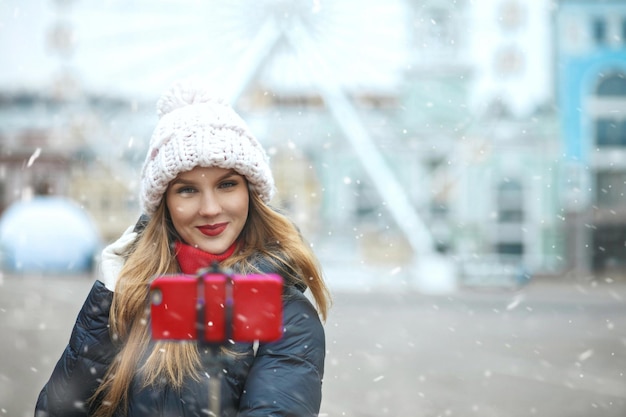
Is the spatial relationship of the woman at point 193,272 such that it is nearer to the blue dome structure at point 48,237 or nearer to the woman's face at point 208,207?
the woman's face at point 208,207

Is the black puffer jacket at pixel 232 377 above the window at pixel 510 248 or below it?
above

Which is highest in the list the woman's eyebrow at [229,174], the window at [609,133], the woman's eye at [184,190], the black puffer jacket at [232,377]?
the window at [609,133]

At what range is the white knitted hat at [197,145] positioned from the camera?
6.47 ft

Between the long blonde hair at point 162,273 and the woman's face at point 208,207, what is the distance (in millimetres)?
57

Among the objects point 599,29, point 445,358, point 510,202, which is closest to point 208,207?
point 445,358

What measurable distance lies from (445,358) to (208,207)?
22.4 feet

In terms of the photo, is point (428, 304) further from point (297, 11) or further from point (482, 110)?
point (482, 110)

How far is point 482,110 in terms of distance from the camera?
28328mm

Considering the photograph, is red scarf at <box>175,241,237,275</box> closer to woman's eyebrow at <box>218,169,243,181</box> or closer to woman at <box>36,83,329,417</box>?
woman at <box>36,83,329,417</box>

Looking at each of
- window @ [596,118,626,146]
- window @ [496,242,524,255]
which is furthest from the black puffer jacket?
window @ [596,118,626,146]

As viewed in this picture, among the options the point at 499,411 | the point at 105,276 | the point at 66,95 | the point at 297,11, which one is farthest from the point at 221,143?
the point at 66,95

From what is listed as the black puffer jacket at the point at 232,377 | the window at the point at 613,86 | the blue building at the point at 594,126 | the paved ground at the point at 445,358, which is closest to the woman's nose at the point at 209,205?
the black puffer jacket at the point at 232,377

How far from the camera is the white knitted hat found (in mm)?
1972

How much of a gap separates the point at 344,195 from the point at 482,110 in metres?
5.27
